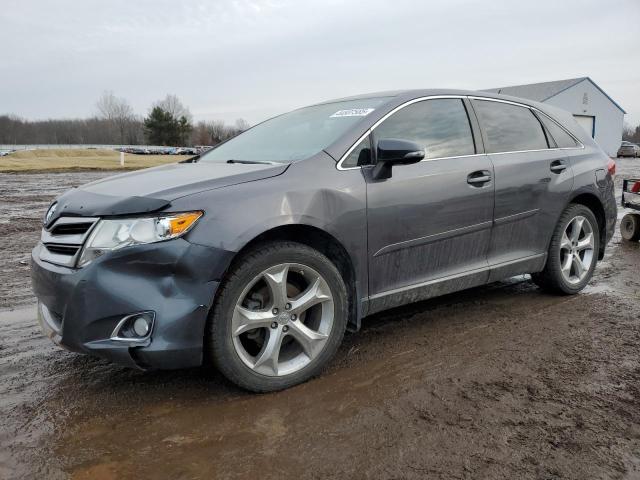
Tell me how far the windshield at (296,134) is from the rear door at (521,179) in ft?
3.41

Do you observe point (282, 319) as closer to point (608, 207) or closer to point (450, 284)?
point (450, 284)

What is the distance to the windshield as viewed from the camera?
→ 3.29m

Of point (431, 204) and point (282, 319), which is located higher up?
point (431, 204)

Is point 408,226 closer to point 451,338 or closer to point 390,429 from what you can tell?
point 451,338

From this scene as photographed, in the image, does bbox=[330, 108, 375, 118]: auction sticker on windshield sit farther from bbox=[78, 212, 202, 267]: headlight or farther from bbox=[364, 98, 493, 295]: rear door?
bbox=[78, 212, 202, 267]: headlight

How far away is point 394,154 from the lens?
3.02m

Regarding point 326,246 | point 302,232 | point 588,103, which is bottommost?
point 326,246

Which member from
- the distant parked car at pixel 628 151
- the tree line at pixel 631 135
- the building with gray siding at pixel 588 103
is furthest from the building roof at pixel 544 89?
the tree line at pixel 631 135

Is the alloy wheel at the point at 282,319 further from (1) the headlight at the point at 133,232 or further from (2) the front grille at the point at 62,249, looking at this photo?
(2) the front grille at the point at 62,249

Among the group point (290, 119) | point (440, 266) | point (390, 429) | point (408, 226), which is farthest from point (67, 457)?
point (290, 119)

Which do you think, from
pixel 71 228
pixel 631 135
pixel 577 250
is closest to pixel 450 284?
pixel 577 250

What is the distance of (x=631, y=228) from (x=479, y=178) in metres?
4.83

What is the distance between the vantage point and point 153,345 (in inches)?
96.7

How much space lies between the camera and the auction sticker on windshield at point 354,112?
3.39 m
